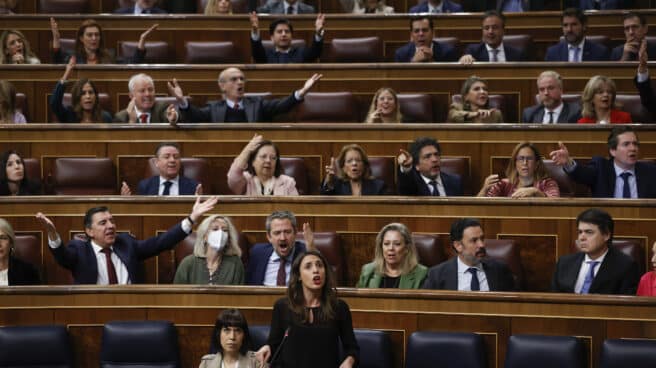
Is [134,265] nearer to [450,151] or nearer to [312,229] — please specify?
[312,229]

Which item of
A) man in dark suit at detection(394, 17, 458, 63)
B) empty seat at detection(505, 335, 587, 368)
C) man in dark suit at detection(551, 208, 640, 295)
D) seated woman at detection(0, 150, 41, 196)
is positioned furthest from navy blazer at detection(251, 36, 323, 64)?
empty seat at detection(505, 335, 587, 368)

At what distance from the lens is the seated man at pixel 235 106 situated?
3.90m

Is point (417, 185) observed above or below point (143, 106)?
below

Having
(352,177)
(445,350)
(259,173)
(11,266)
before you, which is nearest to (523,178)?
(352,177)

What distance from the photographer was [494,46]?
13.9 ft

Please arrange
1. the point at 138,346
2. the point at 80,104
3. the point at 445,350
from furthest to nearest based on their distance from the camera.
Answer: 1. the point at 80,104
2. the point at 138,346
3. the point at 445,350

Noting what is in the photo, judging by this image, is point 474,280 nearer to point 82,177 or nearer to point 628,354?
point 628,354

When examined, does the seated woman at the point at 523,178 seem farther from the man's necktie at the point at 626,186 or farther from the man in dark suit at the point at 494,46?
the man in dark suit at the point at 494,46

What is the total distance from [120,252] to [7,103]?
0.97 meters

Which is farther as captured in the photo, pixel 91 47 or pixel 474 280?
pixel 91 47

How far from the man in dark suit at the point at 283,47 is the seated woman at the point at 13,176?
1082 millimetres

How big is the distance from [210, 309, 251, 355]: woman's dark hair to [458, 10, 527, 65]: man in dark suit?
1814 millimetres

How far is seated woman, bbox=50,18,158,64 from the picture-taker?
168 inches

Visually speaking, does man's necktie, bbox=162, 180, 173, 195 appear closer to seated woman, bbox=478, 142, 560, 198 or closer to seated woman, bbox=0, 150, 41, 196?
seated woman, bbox=0, 150, 41, 196
